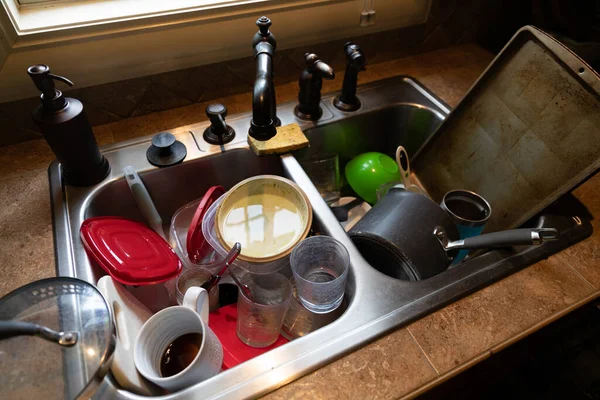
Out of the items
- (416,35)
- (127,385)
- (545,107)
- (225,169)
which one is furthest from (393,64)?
(127,385)

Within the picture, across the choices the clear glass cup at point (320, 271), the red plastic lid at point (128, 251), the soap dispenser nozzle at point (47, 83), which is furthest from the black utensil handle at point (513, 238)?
the soap dispenser nozzle at point (47, 83)

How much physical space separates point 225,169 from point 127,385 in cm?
53

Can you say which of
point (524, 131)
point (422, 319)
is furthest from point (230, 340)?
point (524, 131)

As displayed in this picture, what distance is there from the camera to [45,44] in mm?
820

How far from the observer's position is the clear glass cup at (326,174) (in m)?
1.04

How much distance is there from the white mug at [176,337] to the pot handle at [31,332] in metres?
0.13

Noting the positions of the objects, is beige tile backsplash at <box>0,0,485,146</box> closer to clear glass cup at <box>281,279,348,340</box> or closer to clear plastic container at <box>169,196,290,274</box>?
clear plastic container at <box>169,196,290,274</box>

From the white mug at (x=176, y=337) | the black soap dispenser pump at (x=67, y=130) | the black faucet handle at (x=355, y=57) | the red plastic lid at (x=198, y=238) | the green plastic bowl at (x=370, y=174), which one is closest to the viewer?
the white mug at (x=176, y=337)

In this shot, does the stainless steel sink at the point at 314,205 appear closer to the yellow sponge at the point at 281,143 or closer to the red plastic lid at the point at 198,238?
the yellow sponge at the point at 281,143

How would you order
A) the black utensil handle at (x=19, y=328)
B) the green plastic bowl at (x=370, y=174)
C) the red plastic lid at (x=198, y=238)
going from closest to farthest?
1. the black utensil handle at (x=19, y=328)
2. the red plastic lid at (x=198, y=238)
3. the green plastic bowl at (x=370, y=174)

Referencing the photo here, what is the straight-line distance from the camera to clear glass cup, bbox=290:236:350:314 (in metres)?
0.67

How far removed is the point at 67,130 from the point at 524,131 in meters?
0.93

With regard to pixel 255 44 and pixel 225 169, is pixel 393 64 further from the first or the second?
pixel 225 169

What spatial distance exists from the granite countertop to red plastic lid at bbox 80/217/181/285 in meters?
0.09
